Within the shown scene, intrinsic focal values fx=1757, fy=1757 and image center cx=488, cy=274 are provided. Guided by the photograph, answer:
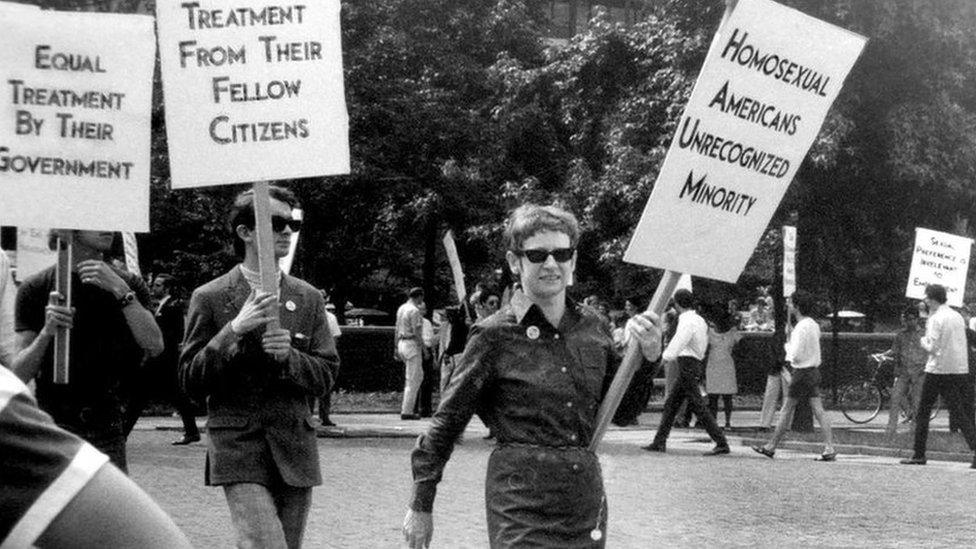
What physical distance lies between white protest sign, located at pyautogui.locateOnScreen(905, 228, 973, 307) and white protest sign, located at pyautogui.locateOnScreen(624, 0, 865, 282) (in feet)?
57.1

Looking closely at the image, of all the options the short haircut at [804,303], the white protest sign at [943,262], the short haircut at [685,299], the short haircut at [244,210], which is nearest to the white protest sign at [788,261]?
the white protest sign at [943,262]

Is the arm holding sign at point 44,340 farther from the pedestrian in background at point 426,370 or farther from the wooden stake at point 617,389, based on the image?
the pedestrian in background at point 426,370

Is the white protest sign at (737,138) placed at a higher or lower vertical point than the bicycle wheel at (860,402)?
higher

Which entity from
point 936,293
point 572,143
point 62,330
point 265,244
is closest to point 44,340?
point 62,330

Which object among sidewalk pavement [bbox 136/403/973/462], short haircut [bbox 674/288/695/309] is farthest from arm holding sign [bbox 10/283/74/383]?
short haircut [bbox 674/288/695/309]

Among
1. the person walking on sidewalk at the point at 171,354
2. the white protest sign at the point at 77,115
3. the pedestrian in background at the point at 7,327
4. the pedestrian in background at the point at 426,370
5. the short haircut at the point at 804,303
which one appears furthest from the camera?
the pedestrian in background at the point at 426,370

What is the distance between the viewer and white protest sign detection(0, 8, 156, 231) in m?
6.70

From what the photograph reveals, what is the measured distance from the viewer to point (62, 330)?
6.34 m

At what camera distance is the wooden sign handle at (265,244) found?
18.7ft

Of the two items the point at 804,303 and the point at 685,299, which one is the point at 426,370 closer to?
the point at 685,299

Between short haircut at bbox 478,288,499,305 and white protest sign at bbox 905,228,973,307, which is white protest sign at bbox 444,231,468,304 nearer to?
short haircut at bbox 478,288,499,305

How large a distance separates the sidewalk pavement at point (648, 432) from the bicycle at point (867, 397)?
0.96 feet

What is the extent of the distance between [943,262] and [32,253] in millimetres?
13643

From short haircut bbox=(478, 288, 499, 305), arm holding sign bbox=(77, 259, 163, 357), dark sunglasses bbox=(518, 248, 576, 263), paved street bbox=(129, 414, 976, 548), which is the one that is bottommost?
paved street bbox=(129, 414, 976, 548)
